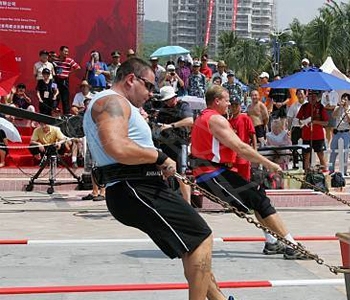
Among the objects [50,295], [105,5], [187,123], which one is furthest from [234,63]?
[50,295]

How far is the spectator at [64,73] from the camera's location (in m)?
15.0

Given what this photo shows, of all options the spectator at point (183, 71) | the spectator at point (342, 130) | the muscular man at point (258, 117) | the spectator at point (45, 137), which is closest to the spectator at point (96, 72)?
the spectator at point (183, 71)

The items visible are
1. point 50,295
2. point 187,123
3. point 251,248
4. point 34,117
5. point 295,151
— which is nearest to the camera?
point 50,295

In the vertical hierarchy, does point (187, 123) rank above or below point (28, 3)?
below

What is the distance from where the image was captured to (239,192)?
6.81 metres

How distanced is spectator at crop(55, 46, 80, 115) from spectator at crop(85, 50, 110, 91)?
17.8 inches

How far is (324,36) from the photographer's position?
56.8m

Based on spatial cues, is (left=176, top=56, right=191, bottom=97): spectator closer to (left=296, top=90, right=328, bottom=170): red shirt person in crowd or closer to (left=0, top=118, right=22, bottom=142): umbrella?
(left=296, top=90, right=328, bottom=170): red shirt person in crowd

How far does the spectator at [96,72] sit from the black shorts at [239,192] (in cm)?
829

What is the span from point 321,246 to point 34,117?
3.51 meters

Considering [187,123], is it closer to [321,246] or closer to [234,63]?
[321,246]

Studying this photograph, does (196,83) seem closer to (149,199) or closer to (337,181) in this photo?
(337,181)

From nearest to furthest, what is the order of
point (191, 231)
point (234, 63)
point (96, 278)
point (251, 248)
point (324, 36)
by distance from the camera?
point (191, 231) < point (96, 278) < point (251, 248) < point (324, 36) < point (234, 63)

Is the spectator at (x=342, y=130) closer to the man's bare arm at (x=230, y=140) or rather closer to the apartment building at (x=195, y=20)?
the man's bare arm at (x=230, y=140)
